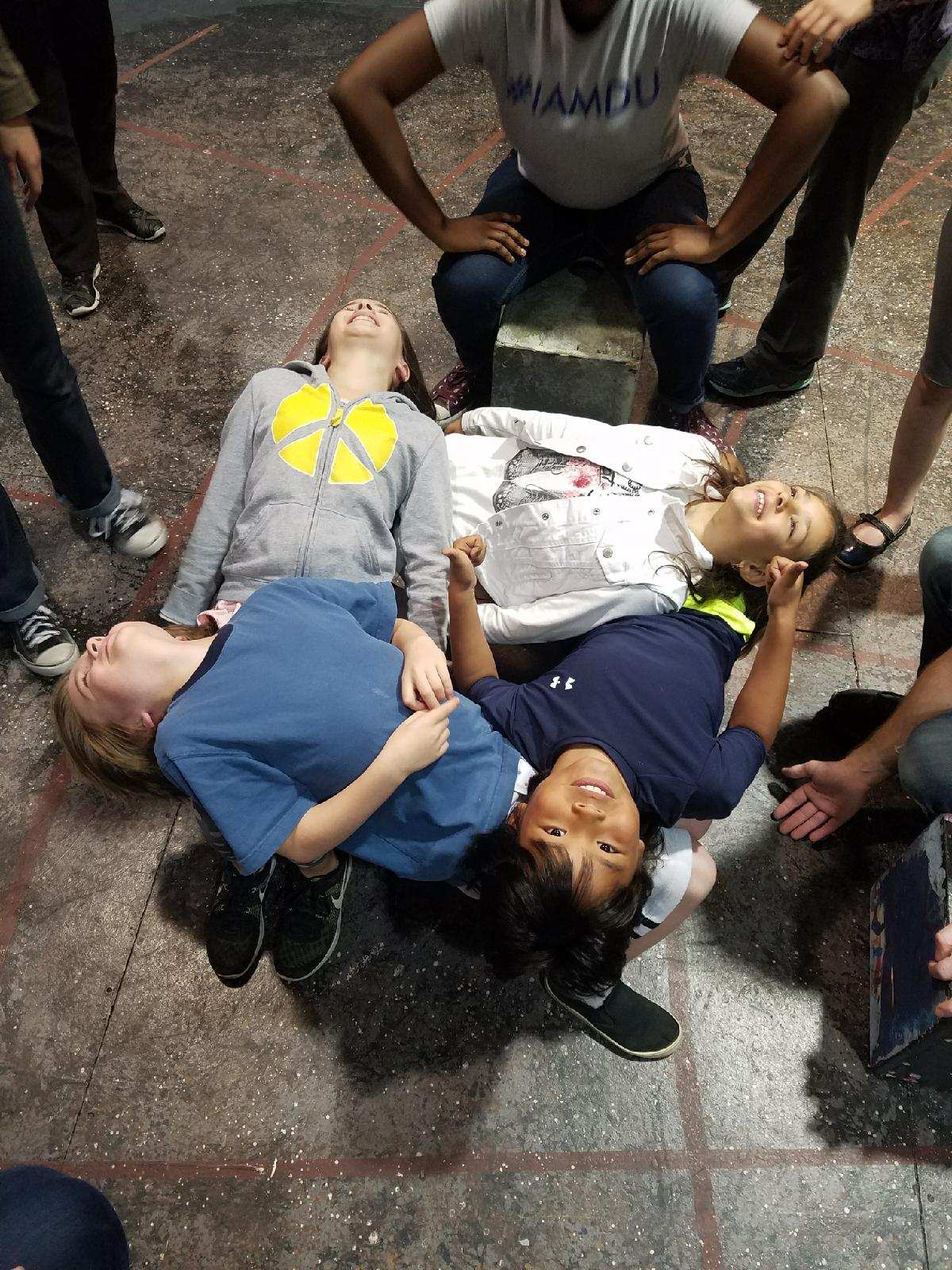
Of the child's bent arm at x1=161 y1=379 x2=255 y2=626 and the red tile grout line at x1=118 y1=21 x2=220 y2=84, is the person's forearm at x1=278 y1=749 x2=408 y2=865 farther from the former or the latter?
the red tile grout line at x1=118 y1=21 x2=220 y2=84

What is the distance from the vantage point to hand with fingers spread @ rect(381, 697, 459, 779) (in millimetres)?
1695

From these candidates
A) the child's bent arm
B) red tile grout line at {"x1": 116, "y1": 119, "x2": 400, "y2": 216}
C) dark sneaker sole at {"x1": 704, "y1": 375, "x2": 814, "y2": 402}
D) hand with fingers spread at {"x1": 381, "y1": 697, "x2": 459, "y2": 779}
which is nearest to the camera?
hand with fingers spread at {"x1": 381, "y1": 697, "x2": 459, "y2": 779}

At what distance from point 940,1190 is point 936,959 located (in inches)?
22.3

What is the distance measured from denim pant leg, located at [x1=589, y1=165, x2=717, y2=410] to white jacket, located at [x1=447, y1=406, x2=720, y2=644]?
0.33m

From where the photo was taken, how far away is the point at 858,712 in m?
2.31

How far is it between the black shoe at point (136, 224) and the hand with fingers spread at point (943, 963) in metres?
3.84

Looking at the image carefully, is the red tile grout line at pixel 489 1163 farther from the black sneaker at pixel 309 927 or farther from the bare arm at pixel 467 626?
the bare arm at pixel 467 626

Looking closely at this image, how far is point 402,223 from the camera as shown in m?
3.78

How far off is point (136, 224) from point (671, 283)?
246cm

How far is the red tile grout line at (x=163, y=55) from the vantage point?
445cm

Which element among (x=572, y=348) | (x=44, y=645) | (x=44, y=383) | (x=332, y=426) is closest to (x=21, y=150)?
(x=44, y=383)

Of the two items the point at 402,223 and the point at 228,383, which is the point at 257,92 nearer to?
the point at 402,223

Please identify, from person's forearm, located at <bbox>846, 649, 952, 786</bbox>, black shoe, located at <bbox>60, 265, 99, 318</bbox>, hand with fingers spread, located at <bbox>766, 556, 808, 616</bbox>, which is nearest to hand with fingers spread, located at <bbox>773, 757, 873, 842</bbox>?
person's forearm, located at <bbox>846, 649, 952, 786</bbox>

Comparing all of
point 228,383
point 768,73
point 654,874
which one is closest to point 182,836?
point 654,874
